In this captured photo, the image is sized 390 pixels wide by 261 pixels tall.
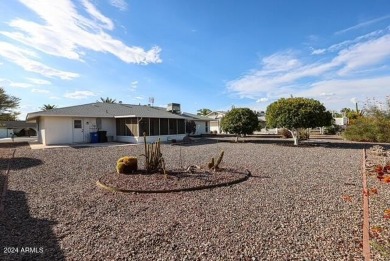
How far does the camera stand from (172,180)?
793 centimetres

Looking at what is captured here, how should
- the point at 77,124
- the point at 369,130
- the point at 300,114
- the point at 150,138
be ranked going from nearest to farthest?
the point at 300,114, the point at 77,124, the point at 150,138, the point at 369,130

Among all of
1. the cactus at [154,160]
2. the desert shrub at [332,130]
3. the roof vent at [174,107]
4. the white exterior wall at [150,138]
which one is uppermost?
the roof vent at [174,107]

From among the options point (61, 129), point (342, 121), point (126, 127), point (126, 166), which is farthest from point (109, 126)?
point (342, 121)

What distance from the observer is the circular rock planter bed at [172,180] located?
713cm

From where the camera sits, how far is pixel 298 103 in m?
18.6

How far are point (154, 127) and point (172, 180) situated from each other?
1599 centimetres

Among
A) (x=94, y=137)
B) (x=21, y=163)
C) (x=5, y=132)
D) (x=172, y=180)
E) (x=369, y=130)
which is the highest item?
(x=5, y=132)

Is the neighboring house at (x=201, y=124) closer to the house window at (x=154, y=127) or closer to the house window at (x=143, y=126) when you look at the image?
the house window at (x=154, y=127)

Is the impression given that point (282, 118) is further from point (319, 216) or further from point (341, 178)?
point (319, 216)

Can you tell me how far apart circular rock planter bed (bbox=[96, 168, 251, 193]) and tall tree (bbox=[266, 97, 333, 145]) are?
10.6 meters

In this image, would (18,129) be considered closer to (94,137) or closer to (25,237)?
(94,137)

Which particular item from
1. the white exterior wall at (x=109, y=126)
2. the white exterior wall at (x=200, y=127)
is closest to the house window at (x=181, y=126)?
the white exterior wall at (x=109, y=126)

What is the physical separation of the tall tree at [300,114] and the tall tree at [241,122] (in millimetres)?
3031

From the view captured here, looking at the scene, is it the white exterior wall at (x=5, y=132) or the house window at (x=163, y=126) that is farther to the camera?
the white exterior wall at (x=5, y=132)
